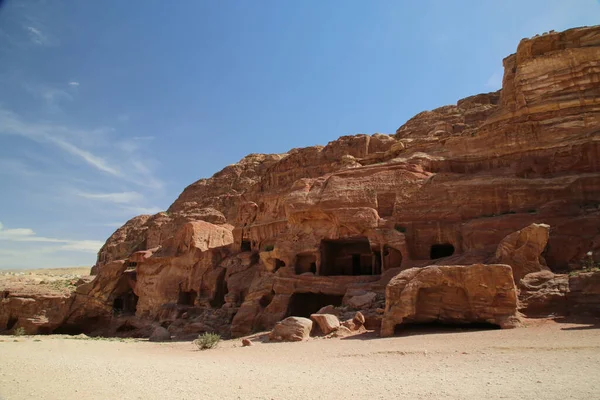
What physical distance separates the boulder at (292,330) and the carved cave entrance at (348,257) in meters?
9.79

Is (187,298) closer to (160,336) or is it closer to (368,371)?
(160,336)

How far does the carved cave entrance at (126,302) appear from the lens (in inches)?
1476

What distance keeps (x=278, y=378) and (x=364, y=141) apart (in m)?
42.5

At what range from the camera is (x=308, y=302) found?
25.9 metres

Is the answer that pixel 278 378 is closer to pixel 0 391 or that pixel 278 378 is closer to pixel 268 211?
pixel 0 391

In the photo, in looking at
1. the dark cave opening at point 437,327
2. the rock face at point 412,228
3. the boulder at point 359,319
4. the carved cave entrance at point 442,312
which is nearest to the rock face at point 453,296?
the carved cave entrance at point 442,312

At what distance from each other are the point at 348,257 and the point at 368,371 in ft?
60.7

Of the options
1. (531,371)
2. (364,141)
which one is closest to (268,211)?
(364,141)

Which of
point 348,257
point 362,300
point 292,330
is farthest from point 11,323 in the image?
point 362,300

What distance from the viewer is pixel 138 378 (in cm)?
1062

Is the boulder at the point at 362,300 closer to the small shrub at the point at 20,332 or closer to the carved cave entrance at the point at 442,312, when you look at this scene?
the carved cave entrance at the point at 442,312

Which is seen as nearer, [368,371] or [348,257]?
[368,371]

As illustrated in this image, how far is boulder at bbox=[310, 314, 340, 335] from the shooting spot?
17250 mm

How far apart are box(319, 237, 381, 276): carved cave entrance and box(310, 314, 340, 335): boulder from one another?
9500mm
